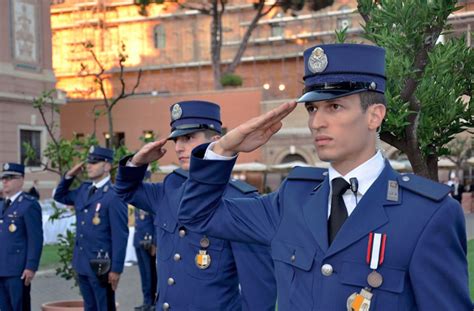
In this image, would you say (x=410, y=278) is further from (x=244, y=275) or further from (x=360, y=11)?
(x=360, y=11)

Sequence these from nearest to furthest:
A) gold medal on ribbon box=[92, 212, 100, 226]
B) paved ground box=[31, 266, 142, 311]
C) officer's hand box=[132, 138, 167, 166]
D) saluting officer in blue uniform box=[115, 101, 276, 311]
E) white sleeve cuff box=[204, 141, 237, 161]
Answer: white sleeve cuff box=[204, 141, 237, 161] → officer's hand box=[132, 138, 167, 166] → saluting officer in blue uniform box=[115, 101, 276, 311] → gold medal on ribbon box=[92, 212, 100, 226] → paved ground box=[31, 266, 142, 311]

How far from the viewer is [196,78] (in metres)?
45.3

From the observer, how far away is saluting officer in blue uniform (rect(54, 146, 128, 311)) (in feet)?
23.3

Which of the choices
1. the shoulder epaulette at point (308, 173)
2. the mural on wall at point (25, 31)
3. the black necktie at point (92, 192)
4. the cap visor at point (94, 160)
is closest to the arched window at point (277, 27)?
the mural on wall at point (25, 31)

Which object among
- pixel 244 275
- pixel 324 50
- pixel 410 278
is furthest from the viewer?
pixel 244 275

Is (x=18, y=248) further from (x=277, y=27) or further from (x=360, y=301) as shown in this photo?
(x=277, y=27)

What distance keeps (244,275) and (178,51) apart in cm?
4367

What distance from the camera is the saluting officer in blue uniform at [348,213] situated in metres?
2.35

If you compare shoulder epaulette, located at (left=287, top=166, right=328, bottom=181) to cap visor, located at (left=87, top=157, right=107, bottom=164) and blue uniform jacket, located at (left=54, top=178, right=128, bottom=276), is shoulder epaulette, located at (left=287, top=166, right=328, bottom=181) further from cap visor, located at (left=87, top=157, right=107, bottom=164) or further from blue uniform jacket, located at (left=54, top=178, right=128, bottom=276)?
cap visor, located at (left=87, top=157, right=107, bottom=164)

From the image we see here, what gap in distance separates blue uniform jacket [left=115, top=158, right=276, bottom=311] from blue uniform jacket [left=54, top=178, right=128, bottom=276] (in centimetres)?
277

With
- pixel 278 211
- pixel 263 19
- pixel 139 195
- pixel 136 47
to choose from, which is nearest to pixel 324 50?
pixel 278 211

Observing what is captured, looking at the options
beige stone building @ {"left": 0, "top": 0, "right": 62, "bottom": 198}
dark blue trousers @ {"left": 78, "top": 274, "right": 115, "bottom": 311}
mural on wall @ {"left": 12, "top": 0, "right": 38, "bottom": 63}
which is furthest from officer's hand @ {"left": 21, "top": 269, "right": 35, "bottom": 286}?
mural on wall @ {"left": 12, "top": 0, "right": 38, "bottom": 63}

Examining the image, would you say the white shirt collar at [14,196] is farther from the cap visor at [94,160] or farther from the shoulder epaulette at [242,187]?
the shoulder epaulette at [242,187]

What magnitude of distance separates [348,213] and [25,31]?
25830 millimetres
